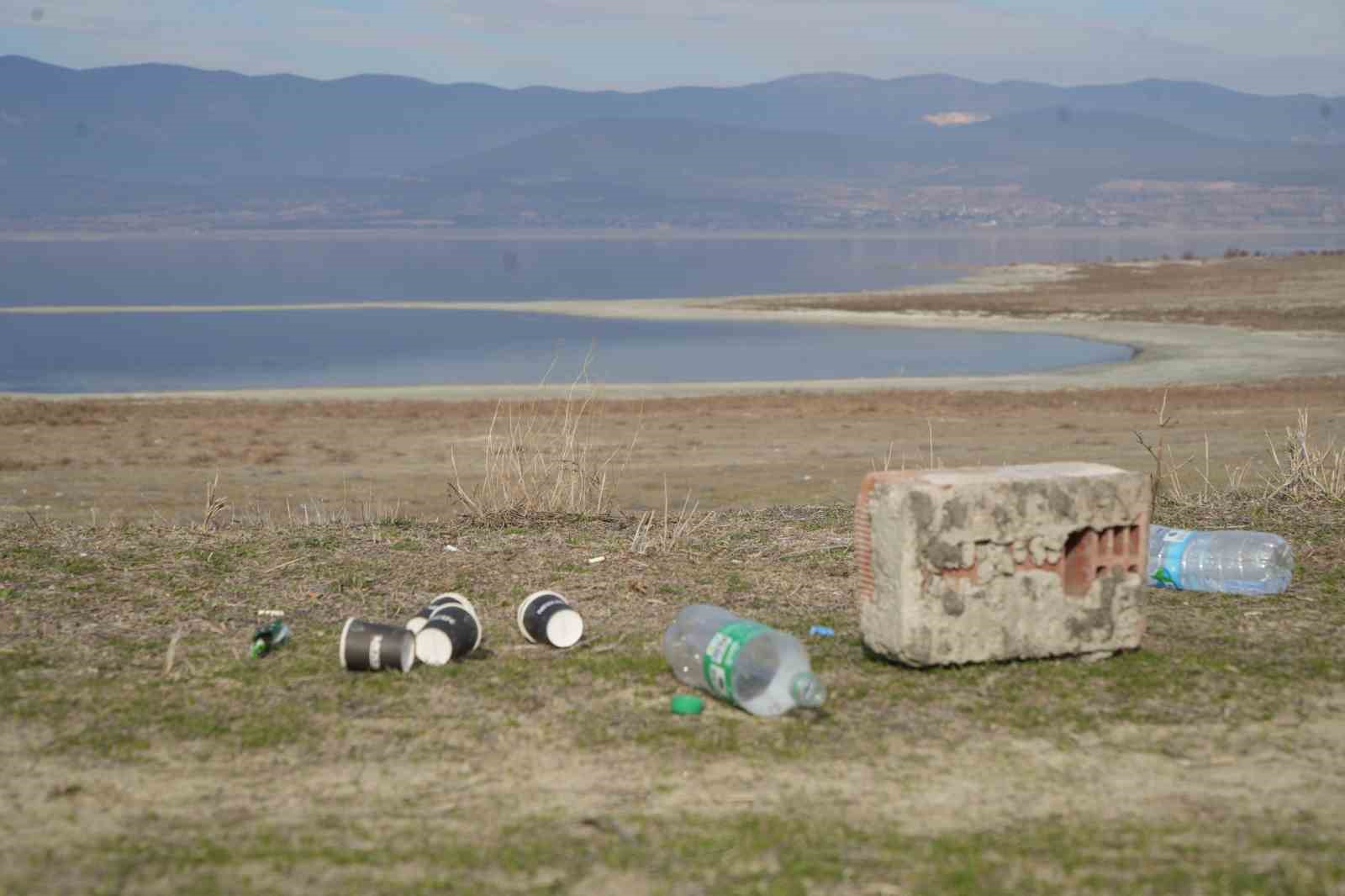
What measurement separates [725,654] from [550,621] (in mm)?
1271

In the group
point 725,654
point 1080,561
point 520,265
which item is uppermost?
point 1080,561

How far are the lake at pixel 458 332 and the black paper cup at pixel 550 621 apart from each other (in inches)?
1147

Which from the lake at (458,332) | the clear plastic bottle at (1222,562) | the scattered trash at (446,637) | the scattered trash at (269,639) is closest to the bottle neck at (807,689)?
the scattered trash at (446,637)

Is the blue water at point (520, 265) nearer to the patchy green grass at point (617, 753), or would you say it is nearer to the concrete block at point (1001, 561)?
the patchy green grass at point (617, 753)

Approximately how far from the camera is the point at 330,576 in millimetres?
8797

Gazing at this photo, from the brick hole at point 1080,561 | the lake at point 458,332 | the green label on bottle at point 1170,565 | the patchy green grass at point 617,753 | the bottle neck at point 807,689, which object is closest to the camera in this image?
the patchy green grass at point 617,753

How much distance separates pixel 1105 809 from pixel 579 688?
7.72 feet

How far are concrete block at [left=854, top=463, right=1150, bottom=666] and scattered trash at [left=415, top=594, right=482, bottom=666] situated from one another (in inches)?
71.1

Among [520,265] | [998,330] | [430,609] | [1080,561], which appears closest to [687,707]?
[430,609]

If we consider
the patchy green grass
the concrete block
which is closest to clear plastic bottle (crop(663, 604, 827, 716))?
the patchy green grass

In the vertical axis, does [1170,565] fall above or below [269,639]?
below

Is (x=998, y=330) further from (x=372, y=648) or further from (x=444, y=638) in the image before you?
(x=372, y=648)

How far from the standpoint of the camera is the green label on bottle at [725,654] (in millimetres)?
6289

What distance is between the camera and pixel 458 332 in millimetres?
Answer: 53750
